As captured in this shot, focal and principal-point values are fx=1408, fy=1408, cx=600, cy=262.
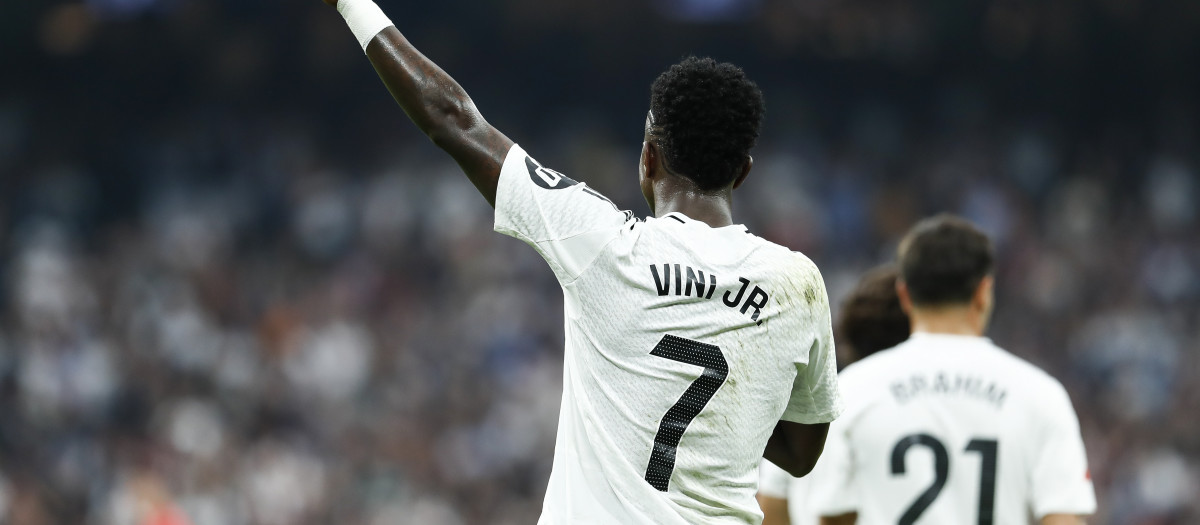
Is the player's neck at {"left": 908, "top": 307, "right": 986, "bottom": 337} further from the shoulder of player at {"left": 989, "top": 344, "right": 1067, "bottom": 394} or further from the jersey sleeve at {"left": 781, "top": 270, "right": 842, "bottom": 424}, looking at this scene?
the jersey sleeve at {"left": 781, "top": 270, "right": 842, "bottom": 424}

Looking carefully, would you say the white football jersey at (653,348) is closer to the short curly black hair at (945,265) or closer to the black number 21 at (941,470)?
the black number 21 at (941,470)

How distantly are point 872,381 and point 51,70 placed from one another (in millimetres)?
15542

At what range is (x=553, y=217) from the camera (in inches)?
106

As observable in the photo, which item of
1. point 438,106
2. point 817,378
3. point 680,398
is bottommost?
point 680,398

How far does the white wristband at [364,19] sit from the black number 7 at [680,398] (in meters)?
0.86

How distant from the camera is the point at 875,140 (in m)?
17.8

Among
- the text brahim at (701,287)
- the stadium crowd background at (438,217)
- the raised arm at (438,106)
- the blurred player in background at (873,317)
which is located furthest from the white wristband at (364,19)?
→ the stadium crowd background at (438,217)

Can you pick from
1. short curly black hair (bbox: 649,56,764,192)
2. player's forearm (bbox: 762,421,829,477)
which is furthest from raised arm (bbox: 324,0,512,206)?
player's forearm (bbox: 762,421,829,477)

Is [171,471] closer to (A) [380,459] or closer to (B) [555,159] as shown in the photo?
(A) [380,459]

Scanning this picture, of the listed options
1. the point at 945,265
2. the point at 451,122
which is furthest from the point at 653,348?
the point at 945,265

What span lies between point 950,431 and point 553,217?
1.77 metres

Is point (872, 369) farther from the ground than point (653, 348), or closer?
farther from the ground

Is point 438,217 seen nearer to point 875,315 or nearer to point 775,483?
point 875,315

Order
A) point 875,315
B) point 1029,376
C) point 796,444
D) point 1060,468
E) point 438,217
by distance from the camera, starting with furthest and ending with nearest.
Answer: point 438,217, point 875,315, point 1029,376, point 1060,468, point 796,444
